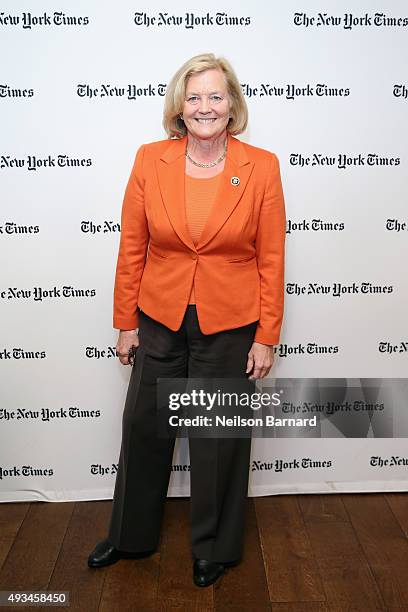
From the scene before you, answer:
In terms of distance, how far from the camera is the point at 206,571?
227cm

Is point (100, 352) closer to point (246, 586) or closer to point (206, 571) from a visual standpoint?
point (206, 571)

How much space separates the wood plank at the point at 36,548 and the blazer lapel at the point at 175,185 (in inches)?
49.8

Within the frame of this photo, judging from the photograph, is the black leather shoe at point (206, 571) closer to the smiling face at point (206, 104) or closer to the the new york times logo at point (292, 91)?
the smiling face at point (206, 104)

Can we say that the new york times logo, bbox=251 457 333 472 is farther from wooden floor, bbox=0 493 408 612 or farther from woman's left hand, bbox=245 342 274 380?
woman's left hand, bbox=245 342 274 380

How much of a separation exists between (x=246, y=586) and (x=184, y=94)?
5.44ft

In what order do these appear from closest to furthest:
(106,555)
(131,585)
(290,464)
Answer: (131,585) < (106,555) < (290,464)

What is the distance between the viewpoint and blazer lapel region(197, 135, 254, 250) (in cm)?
203

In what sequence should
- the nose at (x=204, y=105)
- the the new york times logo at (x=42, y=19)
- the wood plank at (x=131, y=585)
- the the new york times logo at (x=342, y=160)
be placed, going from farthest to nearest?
the the new york times logo at (x=342, y=160) < the the new york times logo at (x=42, y=19) < the wood plank at (x=131, y=585) < the nose at (x=204, y=105)

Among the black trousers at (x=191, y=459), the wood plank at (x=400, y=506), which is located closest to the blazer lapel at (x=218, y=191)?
the black trousers at (x=191, y=459)

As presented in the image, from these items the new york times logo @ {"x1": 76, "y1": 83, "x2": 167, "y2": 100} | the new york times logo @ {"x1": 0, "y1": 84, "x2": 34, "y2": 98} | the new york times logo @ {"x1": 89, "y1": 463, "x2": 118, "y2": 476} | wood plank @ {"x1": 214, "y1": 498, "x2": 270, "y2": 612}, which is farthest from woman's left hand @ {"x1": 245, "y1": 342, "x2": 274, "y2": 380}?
the new york times logo @ {"x1": 0, "y1": 84, "x2": 34, "y2": 98}

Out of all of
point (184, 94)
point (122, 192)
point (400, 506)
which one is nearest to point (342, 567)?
point (400, 506)

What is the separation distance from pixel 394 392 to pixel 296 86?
4.41ft

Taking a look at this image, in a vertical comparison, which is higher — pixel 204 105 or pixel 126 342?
pixel 204 105

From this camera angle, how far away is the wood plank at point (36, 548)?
7.34 ft
